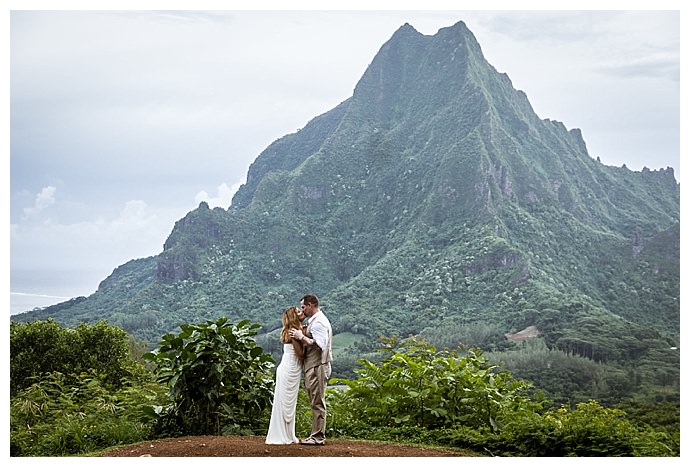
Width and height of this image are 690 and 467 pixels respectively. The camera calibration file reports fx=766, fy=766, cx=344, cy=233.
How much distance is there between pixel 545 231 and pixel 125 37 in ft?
78.7

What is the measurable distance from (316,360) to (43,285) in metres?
24.8

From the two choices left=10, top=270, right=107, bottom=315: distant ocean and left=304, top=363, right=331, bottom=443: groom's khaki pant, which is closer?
left=304, top=363, right=331, bottom=443: groom's khaki pant

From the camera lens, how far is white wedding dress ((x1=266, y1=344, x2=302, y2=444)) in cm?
575

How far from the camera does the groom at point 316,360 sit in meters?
5.69

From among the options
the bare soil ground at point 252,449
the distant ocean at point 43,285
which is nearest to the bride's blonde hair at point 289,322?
the bare soil ground at point 252,449

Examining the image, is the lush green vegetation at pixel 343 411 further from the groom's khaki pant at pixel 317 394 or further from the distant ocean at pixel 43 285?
the distant ocean at pixel 43 285

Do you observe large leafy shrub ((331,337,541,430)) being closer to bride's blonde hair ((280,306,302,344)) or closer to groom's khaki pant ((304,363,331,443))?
groom's khaki pant ((304,363,331,443))

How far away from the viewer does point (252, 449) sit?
17.8 ft

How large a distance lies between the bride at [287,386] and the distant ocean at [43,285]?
872 inches

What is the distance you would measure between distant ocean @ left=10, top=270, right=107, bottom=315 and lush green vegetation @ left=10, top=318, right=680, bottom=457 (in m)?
20.7

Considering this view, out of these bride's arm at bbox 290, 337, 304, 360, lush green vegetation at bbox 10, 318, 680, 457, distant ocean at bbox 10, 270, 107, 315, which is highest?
distant ocean at bbox 10, 270, 107, 315

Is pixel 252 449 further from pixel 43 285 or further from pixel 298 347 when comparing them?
pixel 43 285

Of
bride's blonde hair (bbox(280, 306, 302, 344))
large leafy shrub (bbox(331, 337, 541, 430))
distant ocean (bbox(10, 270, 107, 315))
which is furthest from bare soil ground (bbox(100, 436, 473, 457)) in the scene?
distant ocean (bbox(10, 270, 107, 315))
